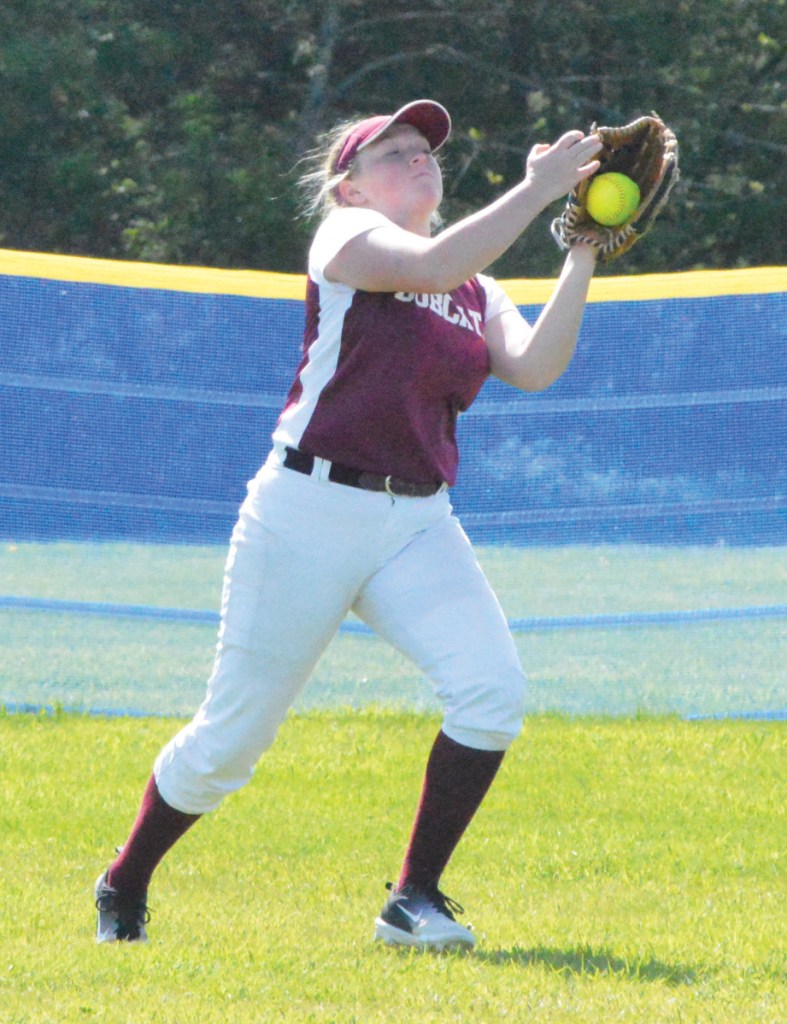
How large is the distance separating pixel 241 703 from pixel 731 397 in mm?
3719

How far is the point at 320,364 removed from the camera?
3.88m

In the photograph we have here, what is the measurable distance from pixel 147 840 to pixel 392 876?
1.01 m

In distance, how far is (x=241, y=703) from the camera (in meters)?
3.84

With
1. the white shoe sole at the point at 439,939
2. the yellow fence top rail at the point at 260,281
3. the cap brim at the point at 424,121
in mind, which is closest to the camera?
the white shoe sole at the point at 439,939

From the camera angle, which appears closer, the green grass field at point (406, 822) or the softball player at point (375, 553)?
the green grass field at point (406, 822)

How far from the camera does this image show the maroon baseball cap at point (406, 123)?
4.00 metres

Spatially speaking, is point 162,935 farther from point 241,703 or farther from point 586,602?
point 586,602

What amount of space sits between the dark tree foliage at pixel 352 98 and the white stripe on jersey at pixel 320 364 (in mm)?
18234

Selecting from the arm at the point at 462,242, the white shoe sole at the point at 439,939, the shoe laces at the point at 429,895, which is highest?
the arm at the point at 462,242

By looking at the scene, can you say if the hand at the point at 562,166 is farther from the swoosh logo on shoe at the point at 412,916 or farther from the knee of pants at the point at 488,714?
A: the swoosh logo on shoe at the point at 412,916

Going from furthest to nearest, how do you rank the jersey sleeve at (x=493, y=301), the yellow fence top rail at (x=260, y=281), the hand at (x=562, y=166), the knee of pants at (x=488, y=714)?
the yellow fence top rail at (x=260, y=281), the jersey sleeve at (x=493, y=301), the knee of pants at (x=488, y=714), the hand at (x=562, y=166)

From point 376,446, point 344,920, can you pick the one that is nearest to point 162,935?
point 344,920

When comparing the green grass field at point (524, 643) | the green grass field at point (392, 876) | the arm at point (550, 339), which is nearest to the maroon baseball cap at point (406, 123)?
the arm at point (550, 339)

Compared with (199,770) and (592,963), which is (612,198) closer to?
(199,770)
